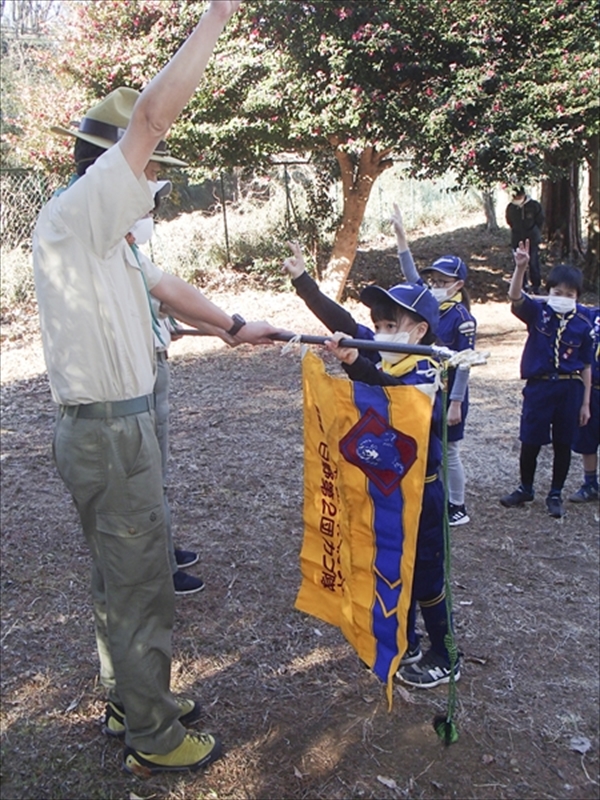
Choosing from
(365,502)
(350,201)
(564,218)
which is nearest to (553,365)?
(365,502)

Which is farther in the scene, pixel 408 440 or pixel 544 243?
pixel 544 243

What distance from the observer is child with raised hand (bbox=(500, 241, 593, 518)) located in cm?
493

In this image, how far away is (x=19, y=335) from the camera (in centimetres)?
1088

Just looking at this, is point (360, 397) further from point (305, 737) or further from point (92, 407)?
point (305, 737)

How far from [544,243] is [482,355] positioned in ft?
51.2

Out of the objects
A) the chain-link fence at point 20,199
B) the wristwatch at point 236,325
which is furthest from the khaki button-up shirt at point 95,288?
the chain-link fence at point 20,199

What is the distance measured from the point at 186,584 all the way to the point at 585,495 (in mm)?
2967

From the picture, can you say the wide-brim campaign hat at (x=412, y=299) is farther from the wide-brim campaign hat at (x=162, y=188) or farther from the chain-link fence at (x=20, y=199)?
the chain-link fence at (x=20, y=199)

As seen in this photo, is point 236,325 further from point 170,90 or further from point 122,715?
point 122,715

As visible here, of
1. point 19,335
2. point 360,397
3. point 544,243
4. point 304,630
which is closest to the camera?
point 360,397

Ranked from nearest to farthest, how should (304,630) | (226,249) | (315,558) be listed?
1. (315,558)
2. (304,630)
3. (226,249)

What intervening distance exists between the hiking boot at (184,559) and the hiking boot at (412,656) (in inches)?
57.9

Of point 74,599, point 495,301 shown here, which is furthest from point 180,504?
point 495,301

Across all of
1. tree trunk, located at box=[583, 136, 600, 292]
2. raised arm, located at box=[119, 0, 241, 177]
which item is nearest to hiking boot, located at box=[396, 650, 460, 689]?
raised arm, located at box=[119, 0, 241, 177]
